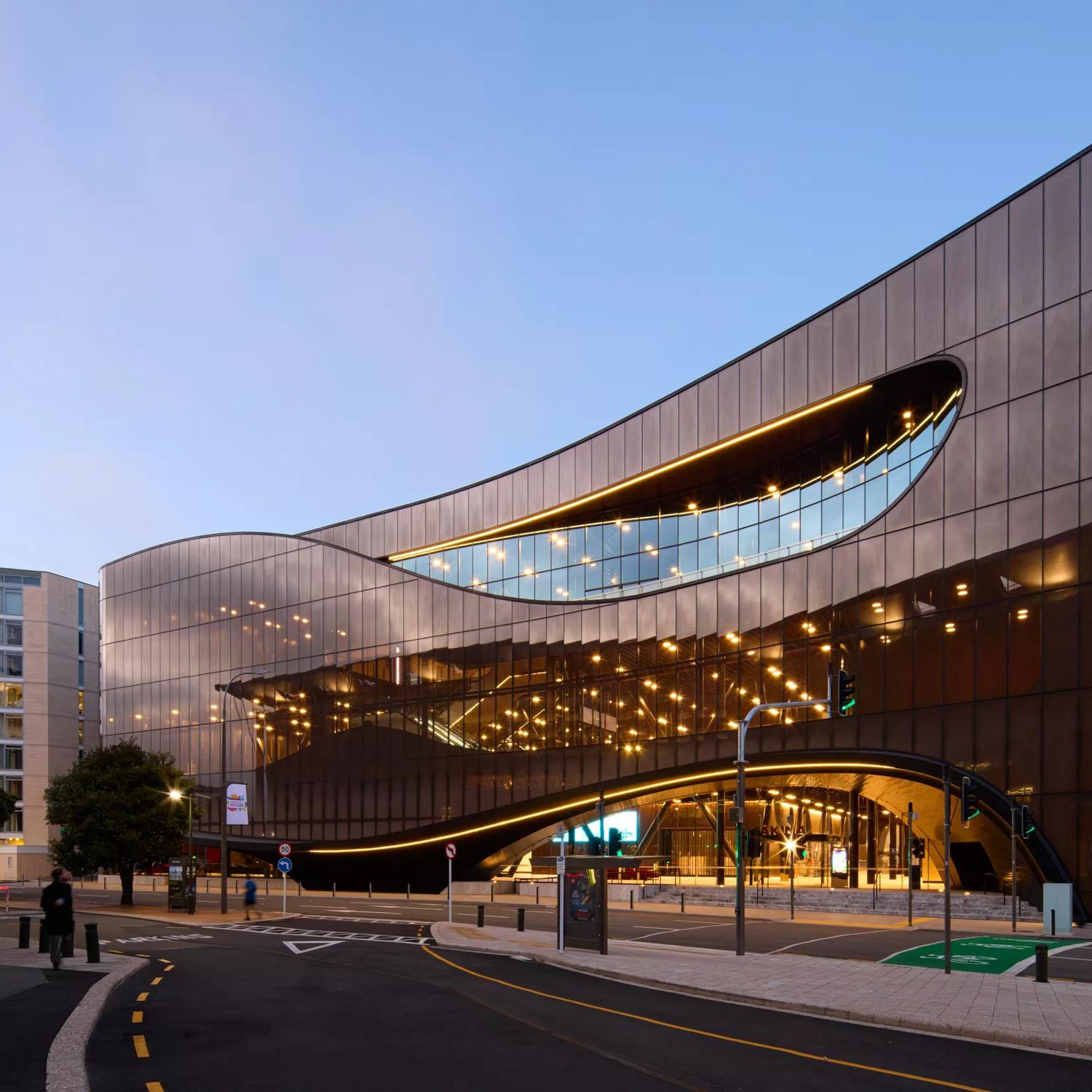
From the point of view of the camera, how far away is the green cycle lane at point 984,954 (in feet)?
85.0

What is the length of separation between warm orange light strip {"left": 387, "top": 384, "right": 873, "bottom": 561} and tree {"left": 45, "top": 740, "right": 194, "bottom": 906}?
22.8 metres

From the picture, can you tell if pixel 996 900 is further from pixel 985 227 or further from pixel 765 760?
pixel 985 227

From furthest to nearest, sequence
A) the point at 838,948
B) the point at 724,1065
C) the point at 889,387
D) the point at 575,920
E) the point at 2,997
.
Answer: the point at 889,387
the point at 838,948
the point at 575,920
the point at 2,997
the point at 724,1065

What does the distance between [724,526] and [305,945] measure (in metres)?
33.2

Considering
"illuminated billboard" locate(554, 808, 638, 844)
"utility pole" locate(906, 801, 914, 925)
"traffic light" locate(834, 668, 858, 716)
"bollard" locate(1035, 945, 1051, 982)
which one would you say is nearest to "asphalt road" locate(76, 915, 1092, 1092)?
"bollard" locate(1035, 945, 1051, 982)

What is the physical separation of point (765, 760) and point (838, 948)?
19249 mm

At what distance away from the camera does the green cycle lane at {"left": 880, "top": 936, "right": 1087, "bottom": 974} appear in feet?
85.0

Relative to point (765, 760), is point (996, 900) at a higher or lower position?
lower

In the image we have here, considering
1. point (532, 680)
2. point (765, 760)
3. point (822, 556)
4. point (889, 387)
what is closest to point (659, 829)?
point (532, 680)

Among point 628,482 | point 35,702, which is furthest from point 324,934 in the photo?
point 35,702

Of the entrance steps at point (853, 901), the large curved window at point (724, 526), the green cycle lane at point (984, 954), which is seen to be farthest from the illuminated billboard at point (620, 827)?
the green cycle lane at point (984, 954)

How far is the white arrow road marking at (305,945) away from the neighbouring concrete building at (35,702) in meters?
86.1

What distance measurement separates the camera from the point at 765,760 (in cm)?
5009

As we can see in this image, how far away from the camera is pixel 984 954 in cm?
2833
